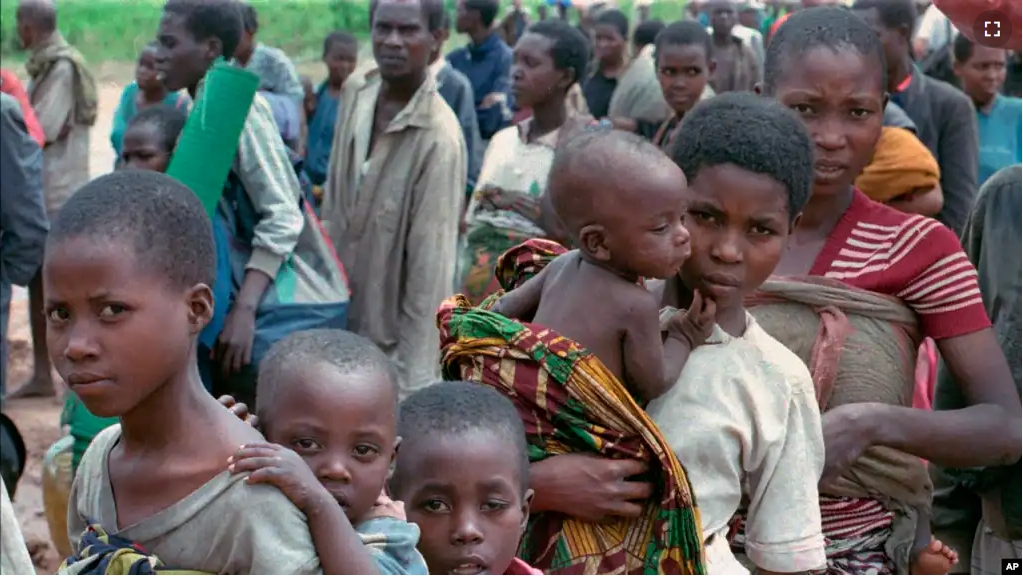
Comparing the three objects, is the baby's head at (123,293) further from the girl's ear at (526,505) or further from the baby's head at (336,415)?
the girl's ear at (526,505)

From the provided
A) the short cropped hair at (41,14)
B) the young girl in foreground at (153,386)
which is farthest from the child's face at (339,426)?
the short cropped hair at (41,14)

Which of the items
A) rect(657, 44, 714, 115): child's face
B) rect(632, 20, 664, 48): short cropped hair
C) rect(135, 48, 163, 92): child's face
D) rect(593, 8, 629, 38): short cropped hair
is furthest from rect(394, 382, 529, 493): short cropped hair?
rect(632, 20, 664, 48): short cropped hair

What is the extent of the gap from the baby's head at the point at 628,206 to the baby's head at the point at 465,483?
371mm

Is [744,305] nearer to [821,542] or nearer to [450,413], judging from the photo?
[821,542]

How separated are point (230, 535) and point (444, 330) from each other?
886mm

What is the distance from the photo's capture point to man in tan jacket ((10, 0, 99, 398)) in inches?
404

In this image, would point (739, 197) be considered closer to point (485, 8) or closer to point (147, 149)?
point (147, 149)

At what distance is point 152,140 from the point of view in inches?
202

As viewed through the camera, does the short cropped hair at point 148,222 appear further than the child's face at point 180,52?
No

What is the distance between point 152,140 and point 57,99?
5.59m

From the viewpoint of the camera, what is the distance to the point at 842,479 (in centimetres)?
330

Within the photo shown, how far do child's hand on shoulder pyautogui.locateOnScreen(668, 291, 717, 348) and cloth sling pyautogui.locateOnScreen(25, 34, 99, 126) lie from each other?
8.30m

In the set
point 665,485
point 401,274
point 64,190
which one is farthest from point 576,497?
point 64,190

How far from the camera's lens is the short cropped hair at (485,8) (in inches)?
454
